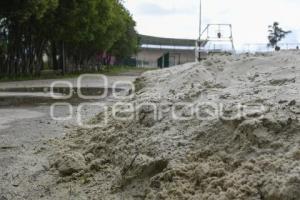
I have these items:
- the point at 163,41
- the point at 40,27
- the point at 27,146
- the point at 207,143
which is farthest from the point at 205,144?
the point at 163,41

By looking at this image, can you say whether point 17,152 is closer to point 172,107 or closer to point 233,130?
point 172,107

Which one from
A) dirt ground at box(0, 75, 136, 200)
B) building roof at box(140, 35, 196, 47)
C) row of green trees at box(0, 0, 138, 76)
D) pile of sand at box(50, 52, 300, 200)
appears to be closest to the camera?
pile of sand at box(50, 52, 300, 200)

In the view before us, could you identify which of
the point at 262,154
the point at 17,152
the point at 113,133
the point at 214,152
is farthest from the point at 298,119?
the point at 17,152

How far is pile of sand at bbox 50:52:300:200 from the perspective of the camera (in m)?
4.43

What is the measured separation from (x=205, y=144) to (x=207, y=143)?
0.07 feet

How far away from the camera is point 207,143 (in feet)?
17.1

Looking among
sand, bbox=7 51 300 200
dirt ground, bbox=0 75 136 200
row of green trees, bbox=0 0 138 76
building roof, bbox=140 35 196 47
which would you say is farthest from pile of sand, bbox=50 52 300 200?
building roof, bbox=140 35 196 47

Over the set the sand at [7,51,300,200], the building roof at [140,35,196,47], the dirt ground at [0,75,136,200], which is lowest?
the dirt ground at [0,75,136,200]

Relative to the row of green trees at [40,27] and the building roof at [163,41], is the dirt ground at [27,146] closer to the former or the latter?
the row of green trees at [40,27]

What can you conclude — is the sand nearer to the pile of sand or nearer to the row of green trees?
the pile of sand

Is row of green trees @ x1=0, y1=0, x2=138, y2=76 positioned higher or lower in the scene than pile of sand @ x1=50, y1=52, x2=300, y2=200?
higher

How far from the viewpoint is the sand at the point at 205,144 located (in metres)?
4.44

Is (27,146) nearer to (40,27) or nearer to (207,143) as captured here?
(207,143)

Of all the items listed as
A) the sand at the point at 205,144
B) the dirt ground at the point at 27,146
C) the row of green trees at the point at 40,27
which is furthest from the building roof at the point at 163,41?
the sand at the point at 205,144
